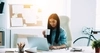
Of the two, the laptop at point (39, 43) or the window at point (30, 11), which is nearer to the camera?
the laptop at point (39, 43)

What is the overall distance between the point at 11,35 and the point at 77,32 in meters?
1.46

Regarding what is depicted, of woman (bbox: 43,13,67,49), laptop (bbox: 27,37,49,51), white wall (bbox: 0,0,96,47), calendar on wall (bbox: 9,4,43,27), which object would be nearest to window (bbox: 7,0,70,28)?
calendar on wall (bbox: 9,4,43,27)

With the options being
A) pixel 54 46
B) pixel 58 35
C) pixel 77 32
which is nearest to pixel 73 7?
pixel 77 32

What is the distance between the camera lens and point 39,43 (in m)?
2.85

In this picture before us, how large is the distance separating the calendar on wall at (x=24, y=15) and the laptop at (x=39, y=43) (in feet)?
5.04

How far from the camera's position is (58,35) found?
11.0 ft

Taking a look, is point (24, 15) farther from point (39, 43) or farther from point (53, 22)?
point (39, 43)

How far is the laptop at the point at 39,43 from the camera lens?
2.79m

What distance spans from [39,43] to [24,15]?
1646mm

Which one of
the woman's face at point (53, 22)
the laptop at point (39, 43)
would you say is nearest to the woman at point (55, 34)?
the woman's face at point (53, 22)

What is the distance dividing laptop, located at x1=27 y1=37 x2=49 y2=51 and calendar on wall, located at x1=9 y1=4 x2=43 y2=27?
154cm

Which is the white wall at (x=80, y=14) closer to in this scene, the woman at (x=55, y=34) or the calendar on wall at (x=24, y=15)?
the calendar on wall at (x=24, y=15)

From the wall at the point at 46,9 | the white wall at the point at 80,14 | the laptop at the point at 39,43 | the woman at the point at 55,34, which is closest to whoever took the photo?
the laptop at the point at 39,43

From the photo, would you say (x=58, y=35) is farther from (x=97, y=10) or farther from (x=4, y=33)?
(x=97, y=10)
